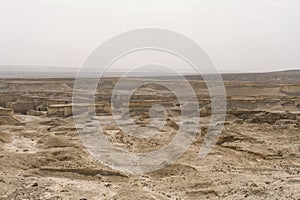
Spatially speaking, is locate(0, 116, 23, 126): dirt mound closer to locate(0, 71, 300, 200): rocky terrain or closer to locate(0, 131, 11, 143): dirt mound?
locate(0, 71, 300, 200): rocky terrain

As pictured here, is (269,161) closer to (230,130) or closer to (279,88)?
(230,130)

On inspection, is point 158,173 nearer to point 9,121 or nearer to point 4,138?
point 4,138

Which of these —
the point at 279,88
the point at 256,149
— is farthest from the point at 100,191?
the point at 279,88

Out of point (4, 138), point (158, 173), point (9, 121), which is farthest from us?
point (9, 121)

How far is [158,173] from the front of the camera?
12.0 metres

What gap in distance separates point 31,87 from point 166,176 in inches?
1763

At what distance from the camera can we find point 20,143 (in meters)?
17.0

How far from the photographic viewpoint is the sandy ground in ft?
30.5

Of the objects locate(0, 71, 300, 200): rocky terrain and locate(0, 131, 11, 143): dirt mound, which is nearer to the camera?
locate(0, 71, 300, 200): rocky terrain

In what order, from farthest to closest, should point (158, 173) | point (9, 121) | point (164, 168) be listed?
point (9, 121) → point (164, 168) → point (158, 173)

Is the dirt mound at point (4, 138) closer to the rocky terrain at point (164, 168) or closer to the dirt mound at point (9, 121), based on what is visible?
the rocky terrain at point (164, 168)

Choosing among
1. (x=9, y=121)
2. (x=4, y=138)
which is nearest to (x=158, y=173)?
(x=4, y=138)

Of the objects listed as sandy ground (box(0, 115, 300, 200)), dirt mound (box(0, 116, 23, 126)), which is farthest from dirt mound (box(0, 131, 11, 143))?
dirt mound (box(0, 116, 23, 126))

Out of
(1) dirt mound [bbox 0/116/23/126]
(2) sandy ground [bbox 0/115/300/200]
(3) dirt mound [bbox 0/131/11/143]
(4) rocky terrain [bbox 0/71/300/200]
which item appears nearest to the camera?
(2) sandy ground [bbox 0/115/300/200]
